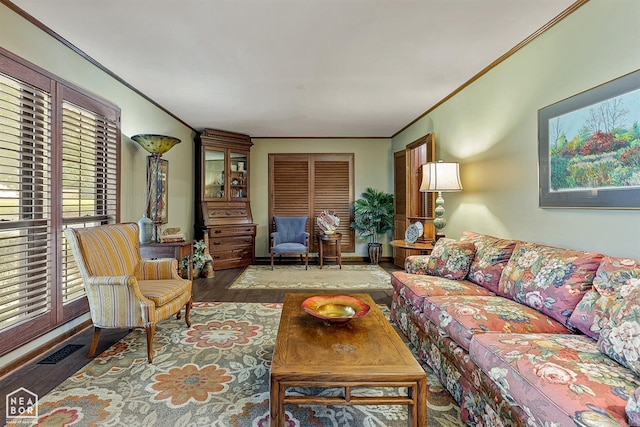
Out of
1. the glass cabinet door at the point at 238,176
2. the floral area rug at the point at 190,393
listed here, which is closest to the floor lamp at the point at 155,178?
the floral area rug at the point at 190,393

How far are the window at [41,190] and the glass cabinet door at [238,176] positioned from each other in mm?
2733

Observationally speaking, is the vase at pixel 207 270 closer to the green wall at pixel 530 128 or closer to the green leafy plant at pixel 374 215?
the green leafy plant at pixel 374 215

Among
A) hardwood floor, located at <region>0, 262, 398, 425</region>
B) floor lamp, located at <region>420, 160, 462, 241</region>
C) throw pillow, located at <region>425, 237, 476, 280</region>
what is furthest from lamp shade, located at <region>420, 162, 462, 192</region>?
hardwood floor, located at <region>0, 262, 398, 425</region>

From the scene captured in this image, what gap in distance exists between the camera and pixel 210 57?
2.87 metres

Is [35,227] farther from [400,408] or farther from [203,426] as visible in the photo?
[400,408]

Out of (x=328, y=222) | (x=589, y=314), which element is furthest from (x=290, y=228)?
(x=589, y=314)

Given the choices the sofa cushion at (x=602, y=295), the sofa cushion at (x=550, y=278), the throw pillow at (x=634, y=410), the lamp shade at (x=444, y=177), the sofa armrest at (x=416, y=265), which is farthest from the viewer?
the lamp shade at (x=444, y=177)

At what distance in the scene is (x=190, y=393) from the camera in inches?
73.6

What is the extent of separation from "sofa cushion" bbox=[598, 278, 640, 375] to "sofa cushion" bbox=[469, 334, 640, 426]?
4cm

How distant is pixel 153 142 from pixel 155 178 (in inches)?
16.8

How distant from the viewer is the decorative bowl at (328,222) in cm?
586

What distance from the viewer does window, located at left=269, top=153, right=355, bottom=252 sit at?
20.4ft

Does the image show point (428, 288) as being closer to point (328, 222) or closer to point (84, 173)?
point (84, 173)

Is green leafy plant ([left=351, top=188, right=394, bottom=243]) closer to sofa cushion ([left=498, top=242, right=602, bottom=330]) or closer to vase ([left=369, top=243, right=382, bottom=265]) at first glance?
vase ([left=369, top=243, right=382, bottom=265])
